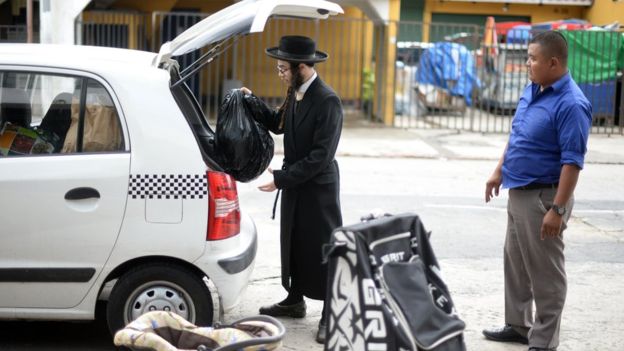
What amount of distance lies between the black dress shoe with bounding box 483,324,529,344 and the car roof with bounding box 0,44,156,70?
2610 millimetres

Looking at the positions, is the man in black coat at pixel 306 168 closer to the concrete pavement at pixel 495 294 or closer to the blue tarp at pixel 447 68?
the concrete pavement at pixel 495 294

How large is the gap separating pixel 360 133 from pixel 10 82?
42.2 ft

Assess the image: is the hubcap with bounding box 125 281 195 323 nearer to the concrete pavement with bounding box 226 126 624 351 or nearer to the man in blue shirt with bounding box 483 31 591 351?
the concrete pavement with bounding box 226 126 624 351

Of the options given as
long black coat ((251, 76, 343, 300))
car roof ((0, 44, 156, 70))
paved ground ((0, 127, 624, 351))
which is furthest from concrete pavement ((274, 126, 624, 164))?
car roof ((0, 44, 156, 70))

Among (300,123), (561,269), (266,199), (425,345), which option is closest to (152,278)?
(300,123)

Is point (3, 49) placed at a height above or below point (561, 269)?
above

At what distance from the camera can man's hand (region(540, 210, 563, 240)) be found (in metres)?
5.00

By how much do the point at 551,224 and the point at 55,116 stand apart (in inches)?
108

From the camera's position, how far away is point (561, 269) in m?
5.25

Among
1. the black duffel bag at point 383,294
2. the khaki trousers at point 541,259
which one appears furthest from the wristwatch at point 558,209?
the black duffel bag at point 383,294

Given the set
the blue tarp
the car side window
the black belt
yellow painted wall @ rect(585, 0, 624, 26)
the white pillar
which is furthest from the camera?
yellow painted wall @ rect(585, 0, 624, 26)

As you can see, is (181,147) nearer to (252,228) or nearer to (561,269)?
(252,228)

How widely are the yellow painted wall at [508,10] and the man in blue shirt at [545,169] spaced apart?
796 inches

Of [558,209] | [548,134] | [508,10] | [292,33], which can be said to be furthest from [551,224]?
[508,10]
